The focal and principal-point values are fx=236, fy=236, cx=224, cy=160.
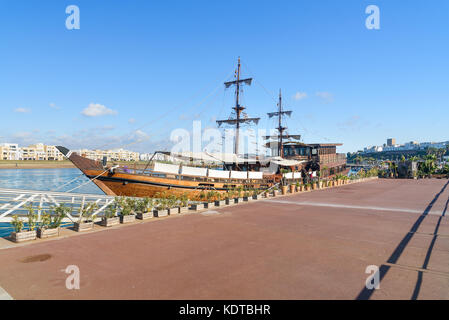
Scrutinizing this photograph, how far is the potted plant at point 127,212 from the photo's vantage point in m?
10.1

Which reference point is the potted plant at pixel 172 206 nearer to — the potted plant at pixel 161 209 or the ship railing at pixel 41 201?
the potted plant at pixel 161 209

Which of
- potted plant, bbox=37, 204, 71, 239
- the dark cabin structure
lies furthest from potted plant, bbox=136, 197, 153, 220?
the dark cabin structure

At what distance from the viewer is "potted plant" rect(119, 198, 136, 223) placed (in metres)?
10.1

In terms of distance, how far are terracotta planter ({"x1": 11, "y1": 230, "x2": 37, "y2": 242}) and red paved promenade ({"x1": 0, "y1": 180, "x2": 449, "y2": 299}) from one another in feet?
1.92

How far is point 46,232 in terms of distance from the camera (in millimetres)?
8078

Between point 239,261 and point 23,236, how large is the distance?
7078 mm

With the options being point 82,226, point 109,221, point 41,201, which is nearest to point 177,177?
point 109,221

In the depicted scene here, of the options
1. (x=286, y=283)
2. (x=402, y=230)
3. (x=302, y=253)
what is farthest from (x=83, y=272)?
(x=402, y=230)

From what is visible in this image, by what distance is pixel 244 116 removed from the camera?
115ft

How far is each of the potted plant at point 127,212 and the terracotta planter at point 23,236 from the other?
295cm

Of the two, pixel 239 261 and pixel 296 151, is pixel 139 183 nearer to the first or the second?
pixel 239 261

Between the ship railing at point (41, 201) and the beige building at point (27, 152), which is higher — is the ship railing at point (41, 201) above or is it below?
below

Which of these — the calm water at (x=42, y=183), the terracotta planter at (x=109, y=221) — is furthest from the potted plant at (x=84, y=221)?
the calm water at (x=42, y=183)

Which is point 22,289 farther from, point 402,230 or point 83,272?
point 402,230
